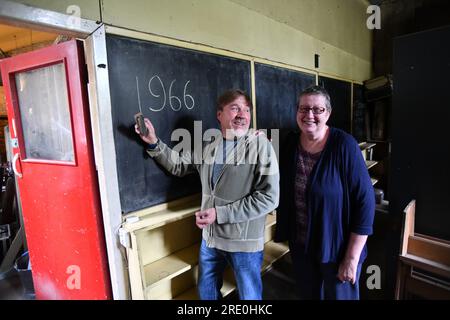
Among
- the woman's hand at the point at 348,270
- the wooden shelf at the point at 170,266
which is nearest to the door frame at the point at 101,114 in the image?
the wooden shelf at the point at 170,266

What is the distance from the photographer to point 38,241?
6.15 feet

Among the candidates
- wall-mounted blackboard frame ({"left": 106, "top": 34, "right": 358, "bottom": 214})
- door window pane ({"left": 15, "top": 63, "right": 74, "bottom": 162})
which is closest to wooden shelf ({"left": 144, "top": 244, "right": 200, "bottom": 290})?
wall-mounted blackboard frame ({"left": 106, "top": 34, "right": 358, "bottom": 214})

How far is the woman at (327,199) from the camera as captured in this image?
1251 mm

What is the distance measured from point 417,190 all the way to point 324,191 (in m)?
0.79

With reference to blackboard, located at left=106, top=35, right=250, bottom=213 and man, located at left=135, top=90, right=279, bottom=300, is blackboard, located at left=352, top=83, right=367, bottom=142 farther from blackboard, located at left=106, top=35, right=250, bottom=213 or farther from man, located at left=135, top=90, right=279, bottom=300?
man, located at left=135, top=90, right=279, bottom=300

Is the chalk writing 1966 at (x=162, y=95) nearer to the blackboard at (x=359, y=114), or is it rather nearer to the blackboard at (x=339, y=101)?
the blackboard at (x=339, y=101)

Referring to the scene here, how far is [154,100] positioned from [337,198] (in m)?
1.09

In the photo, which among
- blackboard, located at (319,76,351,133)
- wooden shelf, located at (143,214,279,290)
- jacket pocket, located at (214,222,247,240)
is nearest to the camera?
jacket pocket, located at (214,222,247,240)

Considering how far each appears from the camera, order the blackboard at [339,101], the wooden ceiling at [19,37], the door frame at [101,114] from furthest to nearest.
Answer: the blackboard at [339,101], the wooden ceiling at [19,37], the door frame at [101,114]

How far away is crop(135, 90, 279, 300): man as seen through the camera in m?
1.35

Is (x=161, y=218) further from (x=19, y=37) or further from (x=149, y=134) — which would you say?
(x=19, y=37)

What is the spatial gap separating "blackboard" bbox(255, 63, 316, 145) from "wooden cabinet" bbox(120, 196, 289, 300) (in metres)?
1.02
